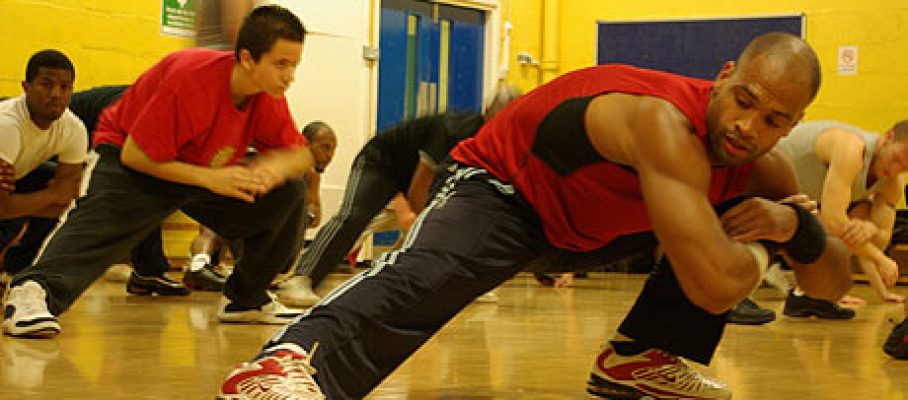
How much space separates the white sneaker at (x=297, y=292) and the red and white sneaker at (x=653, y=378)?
101 inches

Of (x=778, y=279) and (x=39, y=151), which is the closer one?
(x=39, y=151)

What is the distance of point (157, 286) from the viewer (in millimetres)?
6059

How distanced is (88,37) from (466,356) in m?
4.41

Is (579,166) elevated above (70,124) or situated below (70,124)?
above

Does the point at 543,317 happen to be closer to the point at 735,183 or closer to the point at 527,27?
the point at 735,183

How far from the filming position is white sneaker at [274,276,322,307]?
5.38 m

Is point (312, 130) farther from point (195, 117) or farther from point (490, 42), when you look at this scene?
point (195, 117)

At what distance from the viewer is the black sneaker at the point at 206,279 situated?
626cm

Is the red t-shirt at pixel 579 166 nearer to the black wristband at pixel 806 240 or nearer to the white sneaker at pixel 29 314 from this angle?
the black wristband at pixel 806 240

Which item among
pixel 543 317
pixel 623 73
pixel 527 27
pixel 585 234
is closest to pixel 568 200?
pixel 585 234

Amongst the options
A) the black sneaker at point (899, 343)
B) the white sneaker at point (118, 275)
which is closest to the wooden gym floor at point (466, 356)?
the black sneaker at point (899, 343)

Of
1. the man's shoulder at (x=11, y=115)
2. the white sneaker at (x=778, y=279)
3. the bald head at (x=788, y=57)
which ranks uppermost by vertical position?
the bald head at (x=788, y=57)

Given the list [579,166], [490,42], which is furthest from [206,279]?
[490,42]

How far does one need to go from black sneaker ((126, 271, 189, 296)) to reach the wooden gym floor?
0.78 feet
